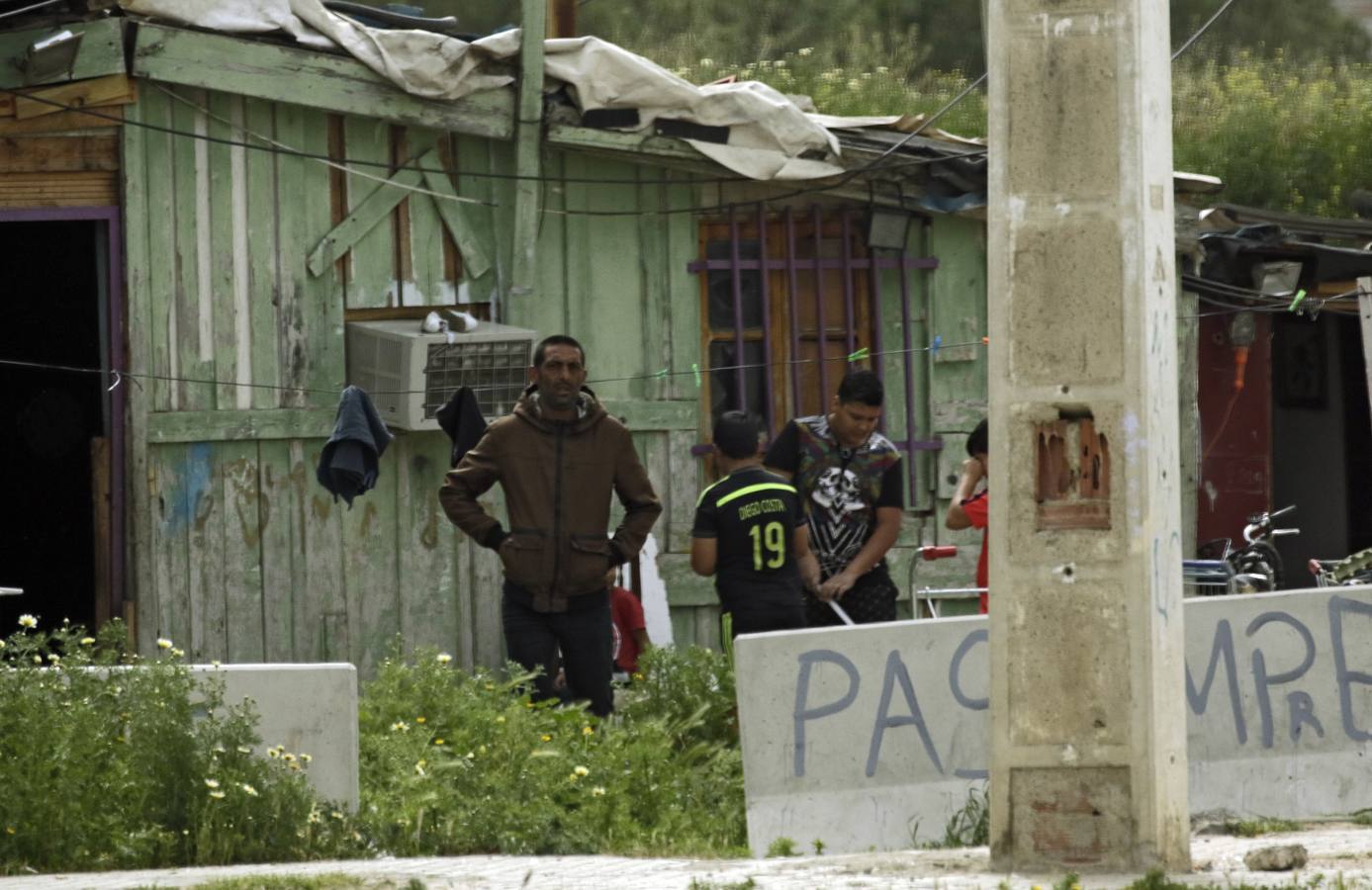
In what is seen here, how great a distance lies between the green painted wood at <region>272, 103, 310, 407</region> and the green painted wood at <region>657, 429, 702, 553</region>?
2151mm

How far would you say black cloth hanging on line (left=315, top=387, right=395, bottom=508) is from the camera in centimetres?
1116

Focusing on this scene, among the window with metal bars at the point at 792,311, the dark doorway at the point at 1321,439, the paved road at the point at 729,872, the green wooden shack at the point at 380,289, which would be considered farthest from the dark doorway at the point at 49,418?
the dark doorway at the point at 1321,439

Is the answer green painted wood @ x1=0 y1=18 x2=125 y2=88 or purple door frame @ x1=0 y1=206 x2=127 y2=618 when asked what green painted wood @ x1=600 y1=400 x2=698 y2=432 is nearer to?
purple door frame @ x1=0 y1=206 x2=127 y2=618

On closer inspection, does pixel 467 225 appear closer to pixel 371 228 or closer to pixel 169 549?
pixel 371 228

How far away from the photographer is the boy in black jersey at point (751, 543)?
994 cm

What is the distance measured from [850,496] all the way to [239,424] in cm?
335

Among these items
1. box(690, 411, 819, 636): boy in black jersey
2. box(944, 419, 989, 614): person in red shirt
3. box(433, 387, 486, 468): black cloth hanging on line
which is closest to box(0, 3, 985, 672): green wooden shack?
box(433, 387, 486, 468): black cloth hanging on line

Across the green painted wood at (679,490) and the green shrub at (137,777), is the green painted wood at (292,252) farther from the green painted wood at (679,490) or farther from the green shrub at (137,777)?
the green shrub at (137,777)

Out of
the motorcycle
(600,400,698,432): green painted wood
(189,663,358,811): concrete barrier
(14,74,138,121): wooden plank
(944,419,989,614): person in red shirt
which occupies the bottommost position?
(189,663,358,811): concrete barrier

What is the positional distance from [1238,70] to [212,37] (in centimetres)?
2428

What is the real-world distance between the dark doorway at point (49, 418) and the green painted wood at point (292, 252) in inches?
103

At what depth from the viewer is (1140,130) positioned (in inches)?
257

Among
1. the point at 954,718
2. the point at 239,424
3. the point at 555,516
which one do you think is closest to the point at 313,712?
the point at 555,516

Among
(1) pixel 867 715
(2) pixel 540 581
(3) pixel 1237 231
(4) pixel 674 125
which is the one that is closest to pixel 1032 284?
(1) pixel 867 715
